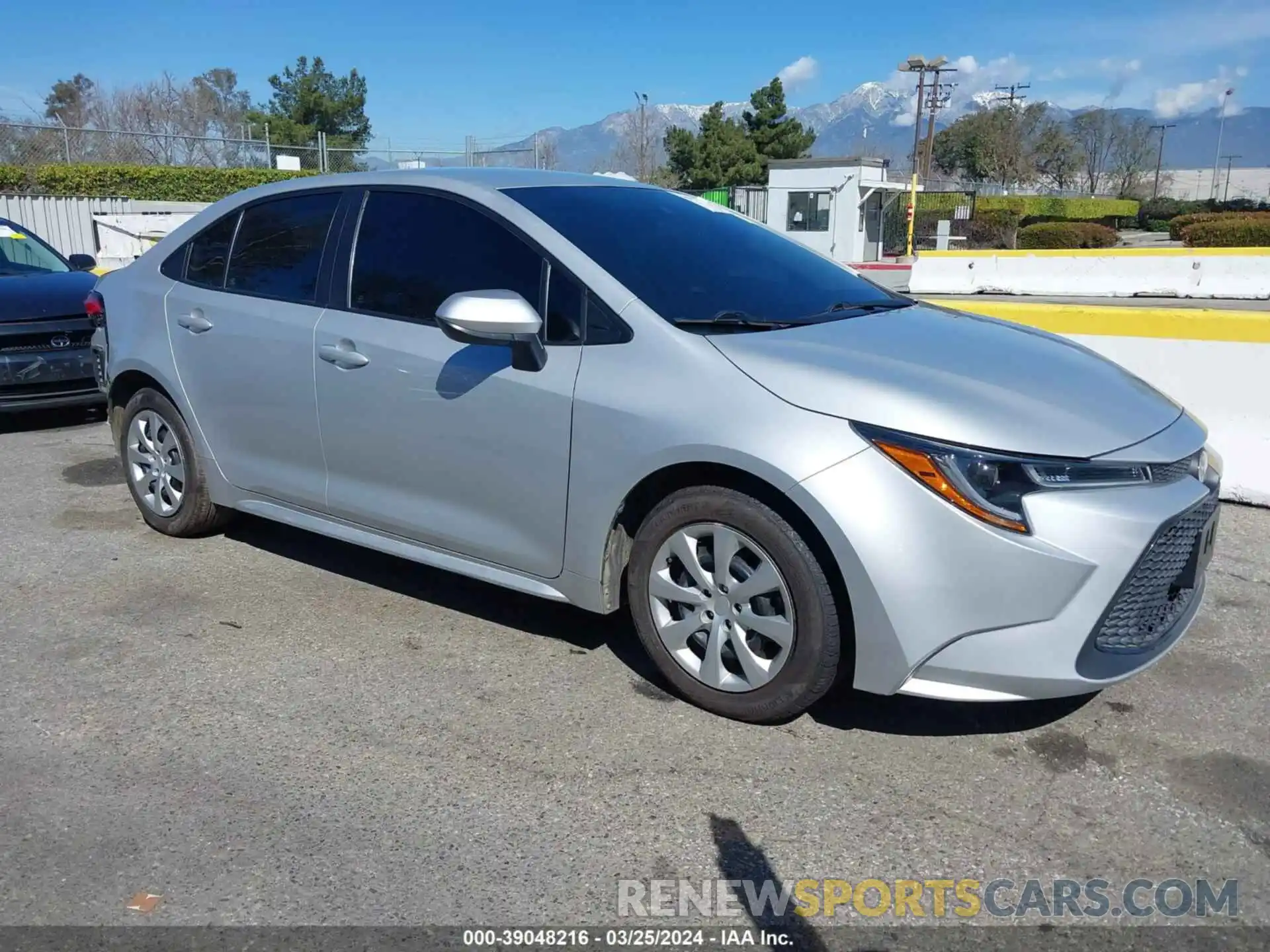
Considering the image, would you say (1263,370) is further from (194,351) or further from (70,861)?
(70,861)

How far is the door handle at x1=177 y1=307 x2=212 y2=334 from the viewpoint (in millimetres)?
4758

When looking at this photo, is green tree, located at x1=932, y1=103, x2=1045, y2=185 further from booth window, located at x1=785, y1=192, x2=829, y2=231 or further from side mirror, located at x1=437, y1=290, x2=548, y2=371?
side mirror, located at x1=437, y1=290, x2=548, y2=371

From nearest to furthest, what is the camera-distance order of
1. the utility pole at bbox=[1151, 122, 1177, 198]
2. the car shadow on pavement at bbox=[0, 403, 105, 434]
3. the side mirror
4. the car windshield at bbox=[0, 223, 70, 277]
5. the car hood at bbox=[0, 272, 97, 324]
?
the side mirror, the car hood at bbox=[0, 272, 97, 324], the car shadow on pavement at bbox=[0, 403, 105, 434], the car windshield at bbox=[0, 223, 70, 277], the utility pole at bbox=[1151, 122, 1177, 198]

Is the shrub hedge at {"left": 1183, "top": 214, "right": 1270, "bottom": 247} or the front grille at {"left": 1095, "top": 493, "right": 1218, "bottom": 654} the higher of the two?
the shrub hedge at {"left": 1183, "top": 214, "right": 1270, "bottom": 247}

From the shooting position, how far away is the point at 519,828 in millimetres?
2939

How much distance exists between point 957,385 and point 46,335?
691 cm

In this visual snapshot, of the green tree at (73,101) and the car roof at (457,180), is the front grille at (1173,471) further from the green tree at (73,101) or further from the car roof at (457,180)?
the green tree at (73,101)

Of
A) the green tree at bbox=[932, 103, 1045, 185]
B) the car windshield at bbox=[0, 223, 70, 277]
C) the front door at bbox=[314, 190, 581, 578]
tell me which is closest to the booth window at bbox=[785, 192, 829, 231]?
the car windshield at bbox=[0, 223, 70, 277]

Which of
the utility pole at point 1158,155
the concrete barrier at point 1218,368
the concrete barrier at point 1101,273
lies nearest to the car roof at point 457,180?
the concrete barrier at point 1218,368

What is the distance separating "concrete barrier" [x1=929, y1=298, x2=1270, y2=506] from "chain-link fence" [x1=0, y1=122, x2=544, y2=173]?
1763cm

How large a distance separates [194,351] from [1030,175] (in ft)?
222

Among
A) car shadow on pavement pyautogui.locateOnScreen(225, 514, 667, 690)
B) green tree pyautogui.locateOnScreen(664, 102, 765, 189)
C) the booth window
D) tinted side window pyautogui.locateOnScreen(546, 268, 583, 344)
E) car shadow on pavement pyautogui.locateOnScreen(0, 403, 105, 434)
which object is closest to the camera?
tinted side window pyautogui.locateOnScreen(546, 268, 583, 344)

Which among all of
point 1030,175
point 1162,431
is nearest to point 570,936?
point 1162,431

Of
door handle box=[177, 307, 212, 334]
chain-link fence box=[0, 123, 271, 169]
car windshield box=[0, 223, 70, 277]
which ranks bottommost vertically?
door handle box=[177, 307, 212, 334]
